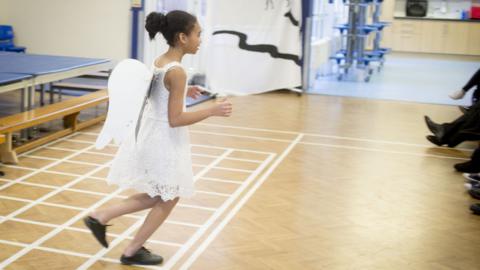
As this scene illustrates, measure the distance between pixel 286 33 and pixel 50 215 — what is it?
19.2ft

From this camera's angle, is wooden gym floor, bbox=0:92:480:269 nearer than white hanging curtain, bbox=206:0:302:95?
Yes

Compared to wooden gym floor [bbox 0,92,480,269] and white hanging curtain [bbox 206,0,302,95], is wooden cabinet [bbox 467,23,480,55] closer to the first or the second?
white hanging curtain [bbox 206,0,302,95]

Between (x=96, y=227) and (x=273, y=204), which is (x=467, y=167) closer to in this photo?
(x=273, y=204)

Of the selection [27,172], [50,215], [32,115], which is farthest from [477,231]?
[32,115]

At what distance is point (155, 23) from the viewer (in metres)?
3.42

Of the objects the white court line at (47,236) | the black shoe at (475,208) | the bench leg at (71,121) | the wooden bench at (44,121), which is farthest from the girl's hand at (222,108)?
the bench leg at (71,121)

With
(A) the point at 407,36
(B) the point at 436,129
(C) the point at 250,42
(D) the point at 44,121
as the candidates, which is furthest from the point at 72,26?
(A) the point at 407,36

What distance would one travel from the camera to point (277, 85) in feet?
32.6

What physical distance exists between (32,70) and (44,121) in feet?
2.25

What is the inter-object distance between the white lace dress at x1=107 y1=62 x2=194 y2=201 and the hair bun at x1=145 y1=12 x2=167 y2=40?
0.19 meters

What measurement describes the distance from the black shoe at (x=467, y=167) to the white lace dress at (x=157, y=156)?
10.2 feet

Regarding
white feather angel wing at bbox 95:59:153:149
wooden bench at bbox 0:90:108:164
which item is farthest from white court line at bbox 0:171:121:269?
wooden bench at bbox 0:90:108:164

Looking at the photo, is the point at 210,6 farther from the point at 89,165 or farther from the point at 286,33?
the point at 89,165

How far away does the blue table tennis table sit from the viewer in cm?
612
